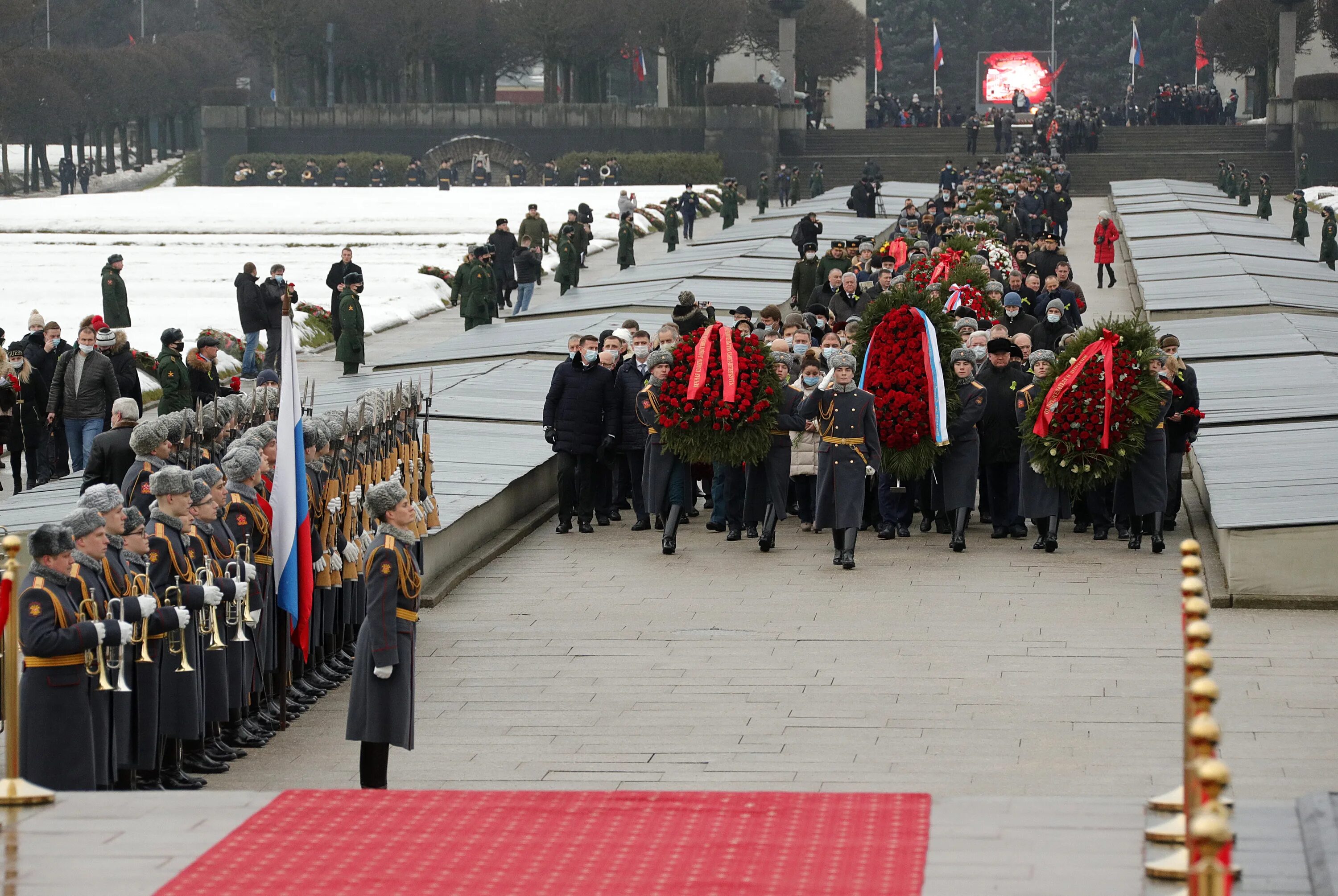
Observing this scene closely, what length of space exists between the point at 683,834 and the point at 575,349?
29.0ft

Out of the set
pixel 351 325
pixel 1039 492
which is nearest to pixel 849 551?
pixel 1039 492

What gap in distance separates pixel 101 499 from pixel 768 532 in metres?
7.08

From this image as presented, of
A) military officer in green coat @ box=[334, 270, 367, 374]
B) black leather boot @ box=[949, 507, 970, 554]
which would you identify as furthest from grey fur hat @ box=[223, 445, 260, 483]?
military officer in green coat @ box=[334, 270, 367, 374]

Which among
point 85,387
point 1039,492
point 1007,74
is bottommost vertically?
point 1039,492

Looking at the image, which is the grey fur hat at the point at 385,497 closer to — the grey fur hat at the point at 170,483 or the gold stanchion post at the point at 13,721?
the grey fur hat at the point at 170,483

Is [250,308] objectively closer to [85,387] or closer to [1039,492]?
[85,387]

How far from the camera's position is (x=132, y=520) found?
9.21 meters

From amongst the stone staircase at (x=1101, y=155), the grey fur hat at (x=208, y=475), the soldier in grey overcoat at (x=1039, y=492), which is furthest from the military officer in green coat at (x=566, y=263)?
the stone staircase at (x=1101, y=155)

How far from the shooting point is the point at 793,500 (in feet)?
54.6

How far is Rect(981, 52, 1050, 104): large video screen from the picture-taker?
100 m

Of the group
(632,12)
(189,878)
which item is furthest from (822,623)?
(632,12)

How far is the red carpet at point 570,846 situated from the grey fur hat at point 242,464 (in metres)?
2.84

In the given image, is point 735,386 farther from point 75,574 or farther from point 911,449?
point 75,574

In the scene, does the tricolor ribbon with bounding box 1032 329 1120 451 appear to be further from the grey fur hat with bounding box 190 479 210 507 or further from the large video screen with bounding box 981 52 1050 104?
the large video screen with bounding box 981 52 1050 104
